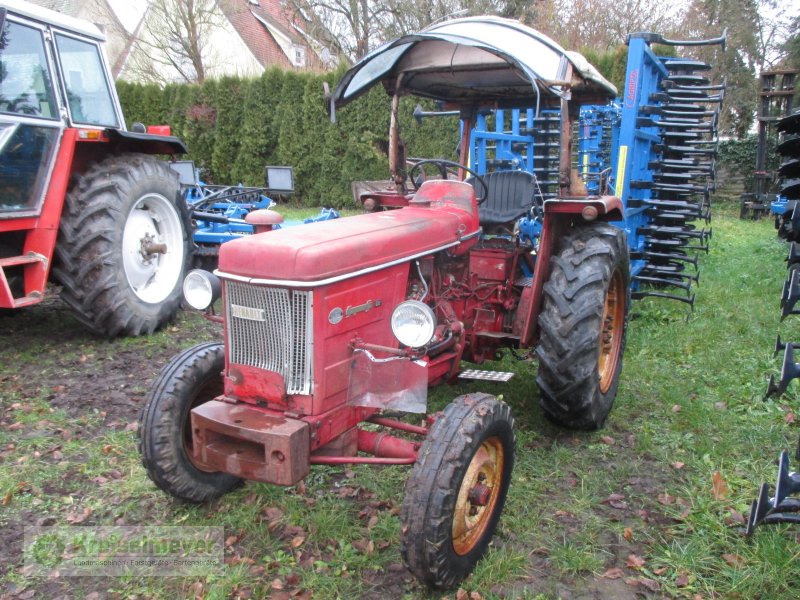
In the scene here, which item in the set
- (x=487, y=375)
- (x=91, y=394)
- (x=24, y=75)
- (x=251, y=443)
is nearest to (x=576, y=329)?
(x=487, y=375)

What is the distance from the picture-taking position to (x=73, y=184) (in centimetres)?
480

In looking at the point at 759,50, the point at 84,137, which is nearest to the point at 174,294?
the point at 84,137

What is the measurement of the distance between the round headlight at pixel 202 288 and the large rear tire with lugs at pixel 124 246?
2.34 meters

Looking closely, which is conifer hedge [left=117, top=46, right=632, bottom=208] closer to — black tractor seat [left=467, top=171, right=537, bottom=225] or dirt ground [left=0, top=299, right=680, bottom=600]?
dirt ground [left=0, top=299, right=680, bottom=600]

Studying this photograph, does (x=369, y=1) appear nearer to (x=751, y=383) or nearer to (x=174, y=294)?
(x=174, y=294)

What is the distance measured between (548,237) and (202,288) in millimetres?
1878

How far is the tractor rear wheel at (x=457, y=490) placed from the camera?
2.15 meters

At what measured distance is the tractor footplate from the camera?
88.7 inches

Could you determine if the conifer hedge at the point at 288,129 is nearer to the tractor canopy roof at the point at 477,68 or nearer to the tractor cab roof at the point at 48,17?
the tractor cab roof at the point at 48,17

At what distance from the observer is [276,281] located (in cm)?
234

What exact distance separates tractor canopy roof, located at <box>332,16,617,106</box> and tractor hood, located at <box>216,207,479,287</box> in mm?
837

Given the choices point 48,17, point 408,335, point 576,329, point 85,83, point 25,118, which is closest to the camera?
point 408,335

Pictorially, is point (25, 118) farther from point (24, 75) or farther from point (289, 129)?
point (289, 129)

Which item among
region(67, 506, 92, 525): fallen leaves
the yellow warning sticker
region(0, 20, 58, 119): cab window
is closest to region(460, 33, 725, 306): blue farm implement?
the yellow warning sticker
